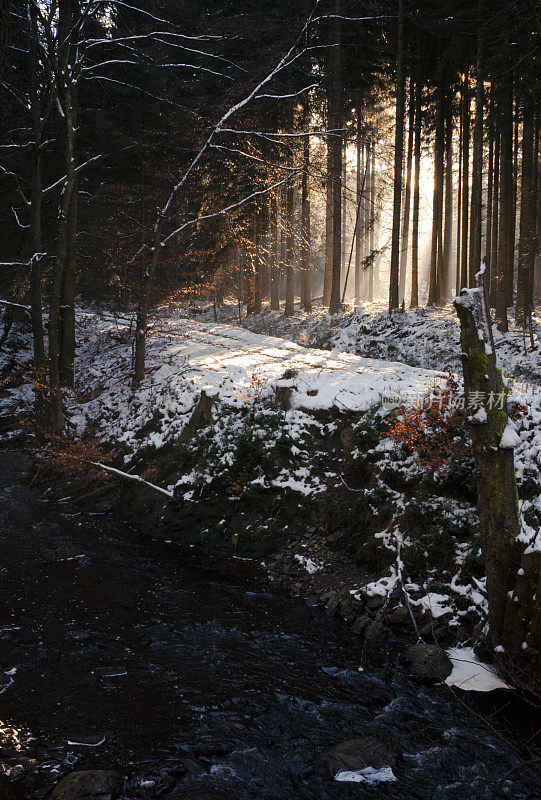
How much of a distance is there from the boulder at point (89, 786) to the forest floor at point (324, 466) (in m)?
4.03

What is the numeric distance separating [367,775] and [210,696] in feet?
6.42

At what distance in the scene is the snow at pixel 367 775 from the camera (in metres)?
4.81

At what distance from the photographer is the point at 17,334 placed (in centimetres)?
2169

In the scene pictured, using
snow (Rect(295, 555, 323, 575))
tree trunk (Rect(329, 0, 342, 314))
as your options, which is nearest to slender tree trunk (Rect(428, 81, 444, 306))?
tree trunk (Rect(329, 0, 342, 314))

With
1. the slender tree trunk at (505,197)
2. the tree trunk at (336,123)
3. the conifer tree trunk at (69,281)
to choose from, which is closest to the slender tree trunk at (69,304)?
the conifer tree trunk at (69,281)

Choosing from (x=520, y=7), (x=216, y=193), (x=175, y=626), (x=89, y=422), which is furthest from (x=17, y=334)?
(x=520, y=7)

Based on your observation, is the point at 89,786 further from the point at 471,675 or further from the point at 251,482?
the point at 251,482

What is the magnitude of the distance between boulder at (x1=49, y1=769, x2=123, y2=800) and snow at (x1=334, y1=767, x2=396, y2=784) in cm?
203

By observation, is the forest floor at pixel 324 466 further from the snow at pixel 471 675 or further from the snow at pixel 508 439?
the snow at pixel 508 439

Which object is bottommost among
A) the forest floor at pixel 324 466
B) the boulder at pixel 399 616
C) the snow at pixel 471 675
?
the snow at pixel 471 675

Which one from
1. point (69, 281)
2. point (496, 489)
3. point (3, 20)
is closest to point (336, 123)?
point (69, 281)

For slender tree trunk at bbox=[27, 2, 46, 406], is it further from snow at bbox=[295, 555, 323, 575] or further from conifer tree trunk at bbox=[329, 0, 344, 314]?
conifer tree trunk at bbox=[329, 0, 344, 314]

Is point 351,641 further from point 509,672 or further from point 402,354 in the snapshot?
point 402,354

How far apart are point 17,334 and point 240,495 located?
1572 centimetres
